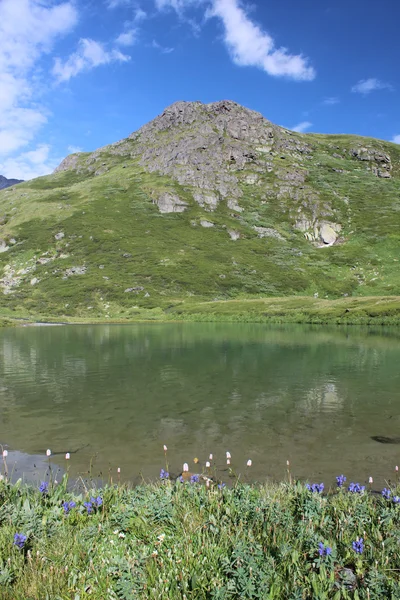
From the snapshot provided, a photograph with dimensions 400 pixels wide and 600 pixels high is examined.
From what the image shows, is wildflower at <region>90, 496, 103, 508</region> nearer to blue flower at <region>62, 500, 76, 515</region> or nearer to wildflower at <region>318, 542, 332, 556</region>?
blue flower at <region>62, 500, 76, 515</region>

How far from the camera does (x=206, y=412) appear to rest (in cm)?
2141

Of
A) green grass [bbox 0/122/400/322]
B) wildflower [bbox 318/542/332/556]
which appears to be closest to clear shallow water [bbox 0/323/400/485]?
wildflower [bbox 318/542/332/556]

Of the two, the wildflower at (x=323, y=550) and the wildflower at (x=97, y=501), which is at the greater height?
the wildflower at (x=323, y=550)

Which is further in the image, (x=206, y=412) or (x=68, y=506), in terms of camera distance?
(x=206, y=412)

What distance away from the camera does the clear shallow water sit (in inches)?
578

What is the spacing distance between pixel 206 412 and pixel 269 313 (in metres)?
88.1

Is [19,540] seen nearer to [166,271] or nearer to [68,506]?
[68,506]

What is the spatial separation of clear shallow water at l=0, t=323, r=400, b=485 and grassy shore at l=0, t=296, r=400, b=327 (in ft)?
173

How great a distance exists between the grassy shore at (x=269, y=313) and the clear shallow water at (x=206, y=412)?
52.7 m

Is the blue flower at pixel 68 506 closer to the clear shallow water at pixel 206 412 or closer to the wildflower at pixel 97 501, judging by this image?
the wildflower at pixel 97 501

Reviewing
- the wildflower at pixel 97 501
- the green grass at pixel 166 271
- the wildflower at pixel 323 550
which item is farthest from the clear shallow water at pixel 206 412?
the green grass at pixel 166 271

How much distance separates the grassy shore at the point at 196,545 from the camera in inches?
215

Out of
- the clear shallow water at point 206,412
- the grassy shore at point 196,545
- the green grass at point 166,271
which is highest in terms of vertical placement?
the green grass at point 166,271

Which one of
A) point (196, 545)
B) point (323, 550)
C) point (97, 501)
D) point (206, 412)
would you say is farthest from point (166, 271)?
point (323, 550)
